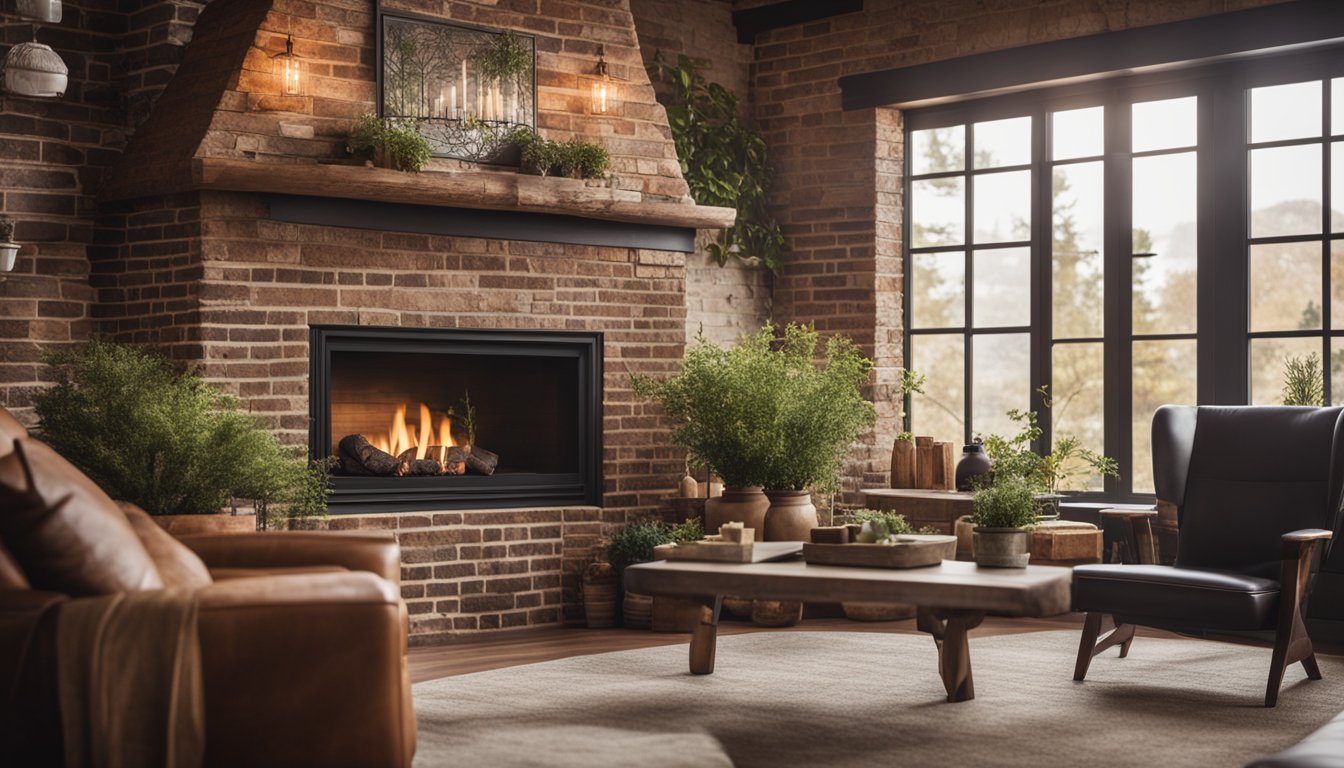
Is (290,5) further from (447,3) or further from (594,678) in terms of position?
(594,678)

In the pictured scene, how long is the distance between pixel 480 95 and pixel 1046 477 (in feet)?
10.5

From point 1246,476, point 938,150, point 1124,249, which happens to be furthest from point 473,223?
point 1246,476

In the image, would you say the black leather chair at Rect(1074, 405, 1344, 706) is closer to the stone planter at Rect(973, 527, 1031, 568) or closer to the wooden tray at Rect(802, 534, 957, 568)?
the stone planter at Rect(973, 527, 1031, 568)

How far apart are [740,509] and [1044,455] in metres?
1.88

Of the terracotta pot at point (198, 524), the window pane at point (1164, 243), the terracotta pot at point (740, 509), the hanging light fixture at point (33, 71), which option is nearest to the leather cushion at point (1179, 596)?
the terracotta pot at point (740, 509)

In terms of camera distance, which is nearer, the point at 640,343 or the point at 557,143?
the point at 557,143

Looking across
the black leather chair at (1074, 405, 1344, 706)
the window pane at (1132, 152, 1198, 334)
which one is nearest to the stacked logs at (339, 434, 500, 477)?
the black leather chair at (1074, 405, 1344, 706)

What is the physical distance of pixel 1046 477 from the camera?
695 cm

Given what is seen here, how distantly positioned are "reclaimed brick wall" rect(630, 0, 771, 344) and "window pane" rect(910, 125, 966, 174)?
1.00 m

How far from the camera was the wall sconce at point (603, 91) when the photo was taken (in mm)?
6711

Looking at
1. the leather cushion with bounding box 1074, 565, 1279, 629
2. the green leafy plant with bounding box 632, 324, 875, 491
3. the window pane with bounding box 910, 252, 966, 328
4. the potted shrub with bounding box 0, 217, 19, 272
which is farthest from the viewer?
the window pane with bounding box 910, 252, 966, 328

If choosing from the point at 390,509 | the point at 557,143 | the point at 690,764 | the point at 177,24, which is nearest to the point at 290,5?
the point at 177,24

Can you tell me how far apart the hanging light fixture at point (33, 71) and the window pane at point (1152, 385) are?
16.2 feet

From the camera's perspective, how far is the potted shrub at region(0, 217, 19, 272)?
5.53 m
